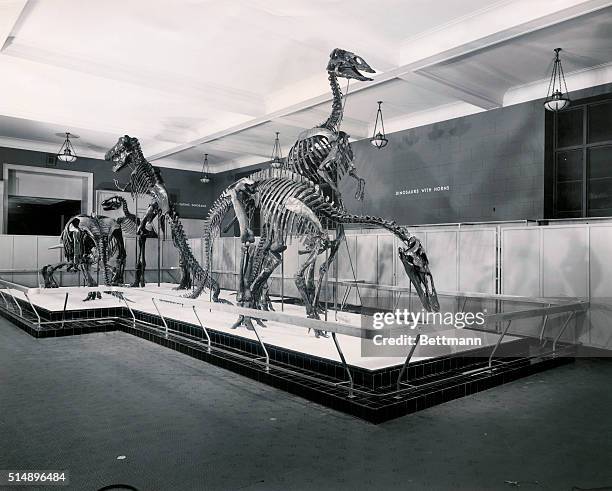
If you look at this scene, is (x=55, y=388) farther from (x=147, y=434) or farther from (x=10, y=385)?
(x=147, y=434)

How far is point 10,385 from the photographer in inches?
164

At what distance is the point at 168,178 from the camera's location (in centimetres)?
1709

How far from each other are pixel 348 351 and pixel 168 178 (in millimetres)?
13827

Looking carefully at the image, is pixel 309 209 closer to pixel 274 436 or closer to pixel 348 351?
pixel 348 351

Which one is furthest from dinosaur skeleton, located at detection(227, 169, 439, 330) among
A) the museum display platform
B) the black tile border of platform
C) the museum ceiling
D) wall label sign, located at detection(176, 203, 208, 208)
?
wall label sign, located at detection(176, 203, 208, 208)

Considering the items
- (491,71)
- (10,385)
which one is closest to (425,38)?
(491,71)

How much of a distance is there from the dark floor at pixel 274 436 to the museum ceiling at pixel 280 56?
4681mm

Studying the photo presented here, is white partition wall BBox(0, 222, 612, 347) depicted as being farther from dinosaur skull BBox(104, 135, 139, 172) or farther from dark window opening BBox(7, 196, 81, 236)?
dark window opening BBox(7, 196, 81, 236)

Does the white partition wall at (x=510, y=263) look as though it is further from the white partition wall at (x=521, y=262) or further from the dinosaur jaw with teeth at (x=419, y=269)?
the dinosaur jaw with teeth at (x=419, y=269)

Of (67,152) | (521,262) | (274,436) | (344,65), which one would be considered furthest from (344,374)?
(67,152)

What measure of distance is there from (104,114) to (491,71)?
8.61 meters

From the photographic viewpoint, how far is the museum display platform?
3.69m

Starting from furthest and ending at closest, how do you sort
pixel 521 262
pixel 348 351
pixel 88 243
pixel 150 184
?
1. pixel 88 243
2. pixel 150 184
3. pixel 521 262
4. pixel 348 351

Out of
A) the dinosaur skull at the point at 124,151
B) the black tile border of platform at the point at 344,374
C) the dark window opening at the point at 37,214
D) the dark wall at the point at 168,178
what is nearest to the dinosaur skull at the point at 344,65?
the black tile border of platform at the point at 344,374
